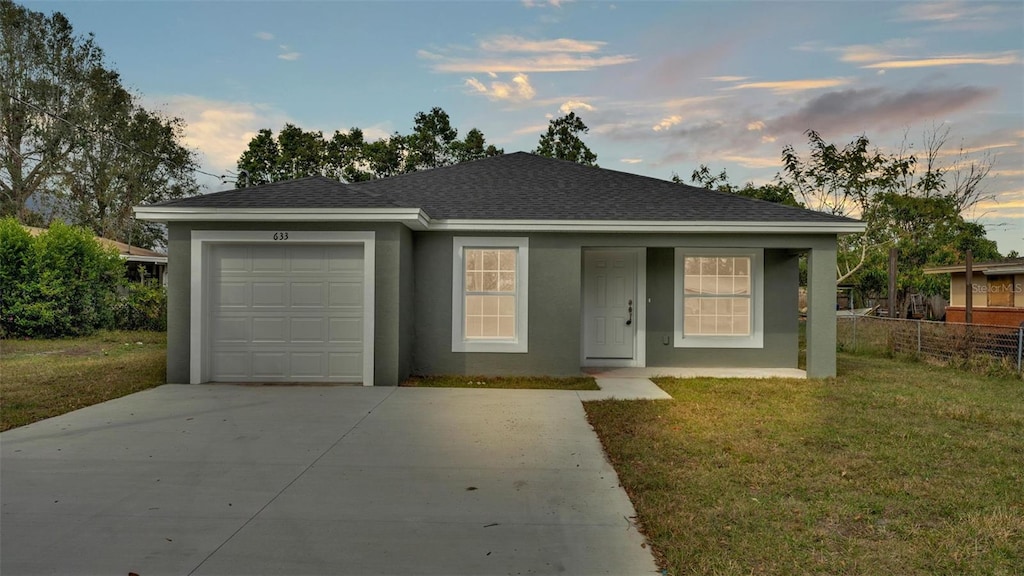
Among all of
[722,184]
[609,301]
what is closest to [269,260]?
[609,301]

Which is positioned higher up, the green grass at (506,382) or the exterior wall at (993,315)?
the exterior wall at (993,315)

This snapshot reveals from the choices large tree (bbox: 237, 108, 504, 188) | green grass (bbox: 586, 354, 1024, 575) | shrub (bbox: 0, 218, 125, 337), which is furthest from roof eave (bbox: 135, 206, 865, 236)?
large tree (bbox: 237, 108, 504, 188)

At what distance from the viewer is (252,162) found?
3028 cm

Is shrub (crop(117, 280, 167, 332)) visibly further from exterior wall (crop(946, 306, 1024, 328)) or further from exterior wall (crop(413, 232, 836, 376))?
exterior wall (crop(946, 306, 1024, 328))

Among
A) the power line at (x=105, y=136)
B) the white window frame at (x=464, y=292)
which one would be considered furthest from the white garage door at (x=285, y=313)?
the power line at (x=105, y=136)

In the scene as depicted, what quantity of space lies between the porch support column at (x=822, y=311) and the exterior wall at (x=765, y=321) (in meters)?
0.96

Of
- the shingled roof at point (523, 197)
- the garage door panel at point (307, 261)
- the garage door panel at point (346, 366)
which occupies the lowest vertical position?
the garage door panel at point (346, 366)

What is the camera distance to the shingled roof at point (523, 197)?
840 cm

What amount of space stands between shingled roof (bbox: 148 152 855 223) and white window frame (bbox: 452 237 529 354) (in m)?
0.45

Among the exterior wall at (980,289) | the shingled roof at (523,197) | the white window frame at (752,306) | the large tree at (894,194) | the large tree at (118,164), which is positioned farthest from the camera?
the large tree at (118,164)

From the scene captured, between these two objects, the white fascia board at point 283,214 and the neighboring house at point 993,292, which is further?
the neighboring house at point 993,292

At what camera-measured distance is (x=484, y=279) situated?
9383 mm

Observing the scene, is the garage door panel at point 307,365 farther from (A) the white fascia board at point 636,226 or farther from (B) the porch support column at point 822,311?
(B) the porch support column at point 822,311

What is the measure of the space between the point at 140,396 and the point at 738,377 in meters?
8.97
